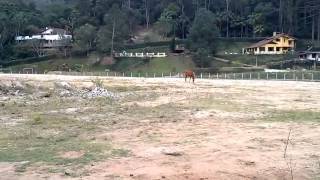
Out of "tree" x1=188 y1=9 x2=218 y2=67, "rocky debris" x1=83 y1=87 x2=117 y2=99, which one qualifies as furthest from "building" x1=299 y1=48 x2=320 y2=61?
"rocky debris" x1=83 y1=87 x2=117 y2=99

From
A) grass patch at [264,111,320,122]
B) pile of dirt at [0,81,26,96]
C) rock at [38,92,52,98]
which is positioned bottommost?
grass patch at [264,111,320,122]

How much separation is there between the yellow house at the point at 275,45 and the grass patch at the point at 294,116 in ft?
205

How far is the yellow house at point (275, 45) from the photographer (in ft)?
285

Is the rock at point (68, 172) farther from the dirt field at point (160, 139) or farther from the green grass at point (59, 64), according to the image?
the green grass at point (59, 64)

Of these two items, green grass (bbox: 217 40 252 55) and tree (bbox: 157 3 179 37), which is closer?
green grass (bbox: 217 40 252 55)

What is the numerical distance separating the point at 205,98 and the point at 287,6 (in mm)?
62140

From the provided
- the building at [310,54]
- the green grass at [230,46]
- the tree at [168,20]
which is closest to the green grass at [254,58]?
the building at [310,54]

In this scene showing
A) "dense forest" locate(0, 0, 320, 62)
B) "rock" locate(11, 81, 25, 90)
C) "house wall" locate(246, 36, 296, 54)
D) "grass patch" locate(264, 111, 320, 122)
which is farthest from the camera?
"house wall" locate(246, 36, 296, 54)

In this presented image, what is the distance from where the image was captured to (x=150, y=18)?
112 metres

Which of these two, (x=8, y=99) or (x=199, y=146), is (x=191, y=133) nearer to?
(x=199, y=146)

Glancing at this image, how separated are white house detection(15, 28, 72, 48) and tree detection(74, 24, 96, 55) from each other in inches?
242

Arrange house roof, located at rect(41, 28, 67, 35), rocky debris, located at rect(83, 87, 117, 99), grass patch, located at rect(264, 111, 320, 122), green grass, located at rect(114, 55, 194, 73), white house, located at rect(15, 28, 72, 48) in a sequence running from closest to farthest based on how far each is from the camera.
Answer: grass patch, located at rect(264, 111, 320, 122) < rocky debris, located at rect(83, 87, 117, 99) < green grass, located at rect(114, 55, 194, 73) < white house, located at rect(15, 28, 72, 48) < house roof, located at rect(41, 28, 67, 35)

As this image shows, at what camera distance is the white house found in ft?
311

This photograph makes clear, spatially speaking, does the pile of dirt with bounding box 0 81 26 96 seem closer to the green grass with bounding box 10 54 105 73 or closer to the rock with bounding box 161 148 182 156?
the rock with bounding box 161 148 182 156
